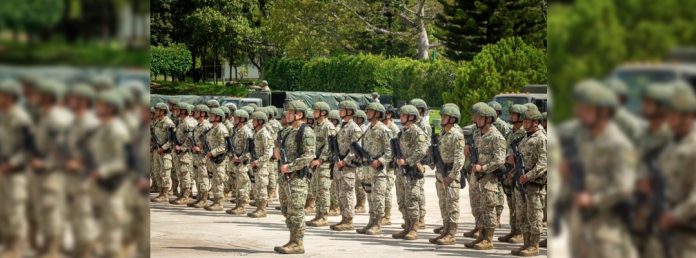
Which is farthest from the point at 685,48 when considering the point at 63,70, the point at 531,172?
the point at 531,172

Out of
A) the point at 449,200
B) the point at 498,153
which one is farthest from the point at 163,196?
the point at 498,153

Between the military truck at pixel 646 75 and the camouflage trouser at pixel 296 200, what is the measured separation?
39.6 ft

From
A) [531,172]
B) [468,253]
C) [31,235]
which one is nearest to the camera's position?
[31,235]

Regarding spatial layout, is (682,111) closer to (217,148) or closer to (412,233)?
(412,233)

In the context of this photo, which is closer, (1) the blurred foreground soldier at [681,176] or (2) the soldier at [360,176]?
(1) the blurred foreground soldier at [681,176]

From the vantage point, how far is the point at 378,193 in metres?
19.4

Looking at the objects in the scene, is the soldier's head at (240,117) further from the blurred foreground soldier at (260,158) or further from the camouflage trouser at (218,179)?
the camouflage trouser at (218,179)

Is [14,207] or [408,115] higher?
[408,115]

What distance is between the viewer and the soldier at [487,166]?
1631 centimetres

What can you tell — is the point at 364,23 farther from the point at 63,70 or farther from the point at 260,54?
the point at 63,70

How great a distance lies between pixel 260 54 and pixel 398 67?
1335 cm

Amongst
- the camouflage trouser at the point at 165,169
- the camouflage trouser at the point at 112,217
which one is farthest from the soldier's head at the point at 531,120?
the camouflage trouser at the point at 112,217

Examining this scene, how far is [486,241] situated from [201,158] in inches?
307

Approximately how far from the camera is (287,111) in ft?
55.3
